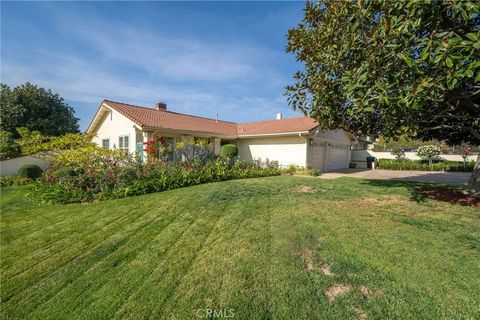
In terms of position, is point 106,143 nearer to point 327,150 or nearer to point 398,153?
point 327,150

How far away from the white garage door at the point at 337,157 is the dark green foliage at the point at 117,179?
37.6ft

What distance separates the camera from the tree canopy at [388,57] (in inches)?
152

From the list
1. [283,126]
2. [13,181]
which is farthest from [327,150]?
[13,181]

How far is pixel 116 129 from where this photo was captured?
15.7m

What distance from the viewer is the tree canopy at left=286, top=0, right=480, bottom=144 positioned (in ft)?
12.7

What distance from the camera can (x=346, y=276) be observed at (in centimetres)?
303

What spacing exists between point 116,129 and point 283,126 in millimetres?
12371

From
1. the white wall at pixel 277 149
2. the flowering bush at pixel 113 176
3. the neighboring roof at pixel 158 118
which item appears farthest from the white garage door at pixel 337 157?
the flowering bush at pixel 113 176

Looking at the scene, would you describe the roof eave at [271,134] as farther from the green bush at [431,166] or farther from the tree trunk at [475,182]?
the green bush at [431,166]

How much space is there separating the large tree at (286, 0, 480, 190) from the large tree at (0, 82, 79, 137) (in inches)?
1139

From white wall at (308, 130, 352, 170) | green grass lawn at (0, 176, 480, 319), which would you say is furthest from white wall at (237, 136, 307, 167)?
green grass lawn at (0, 176, 480, 319)

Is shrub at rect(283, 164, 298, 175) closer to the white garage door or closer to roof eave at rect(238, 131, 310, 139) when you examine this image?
roof eave at rect(238, 131, 310, 139)

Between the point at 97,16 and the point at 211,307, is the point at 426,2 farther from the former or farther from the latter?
the point at 97,16

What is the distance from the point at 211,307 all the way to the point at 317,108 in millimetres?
6687
